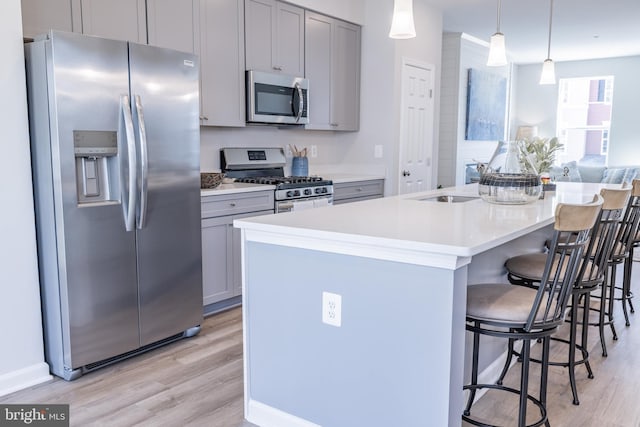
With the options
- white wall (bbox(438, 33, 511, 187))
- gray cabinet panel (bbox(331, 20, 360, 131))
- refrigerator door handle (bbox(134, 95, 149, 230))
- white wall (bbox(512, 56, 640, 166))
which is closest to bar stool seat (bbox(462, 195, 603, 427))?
refrigerator door handle (bbox(134, 95, 149, 230))

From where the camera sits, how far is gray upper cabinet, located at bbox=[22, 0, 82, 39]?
9.12 feet

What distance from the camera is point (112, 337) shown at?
2.79m

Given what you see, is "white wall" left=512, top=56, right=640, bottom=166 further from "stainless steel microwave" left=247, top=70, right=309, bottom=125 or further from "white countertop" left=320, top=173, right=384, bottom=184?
"stainless steel microwave" left=247, top=70, right=309, bottom=125

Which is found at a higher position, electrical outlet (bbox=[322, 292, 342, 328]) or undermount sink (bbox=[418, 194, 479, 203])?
undermount sink (bbox=[418, 194, 479, 203])

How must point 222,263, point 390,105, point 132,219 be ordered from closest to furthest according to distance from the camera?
point 132,219
point 222,263
point 390,105

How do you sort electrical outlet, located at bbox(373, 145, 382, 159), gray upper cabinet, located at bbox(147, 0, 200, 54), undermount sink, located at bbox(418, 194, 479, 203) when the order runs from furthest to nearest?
electrical outlet, located at bbox(373, 145, 382, 159) → gray upper cabinet, located at bbox(147, 0, 200, 54) → undermount sink, located at bbox(418, 194, 479, 203)

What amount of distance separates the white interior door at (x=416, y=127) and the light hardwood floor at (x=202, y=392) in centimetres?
284

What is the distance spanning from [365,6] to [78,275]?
4010 millimetres

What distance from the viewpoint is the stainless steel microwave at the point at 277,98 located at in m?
4.17

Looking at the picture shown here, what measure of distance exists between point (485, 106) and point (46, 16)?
6893 millimetres

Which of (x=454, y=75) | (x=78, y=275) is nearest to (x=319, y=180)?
(x=78, y=275)

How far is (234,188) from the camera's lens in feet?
12.3

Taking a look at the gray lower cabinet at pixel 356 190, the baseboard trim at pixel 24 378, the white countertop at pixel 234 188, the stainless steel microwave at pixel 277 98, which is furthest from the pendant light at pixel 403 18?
the baseboard trim at pixel 24 378

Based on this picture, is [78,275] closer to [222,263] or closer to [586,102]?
[222,263]
